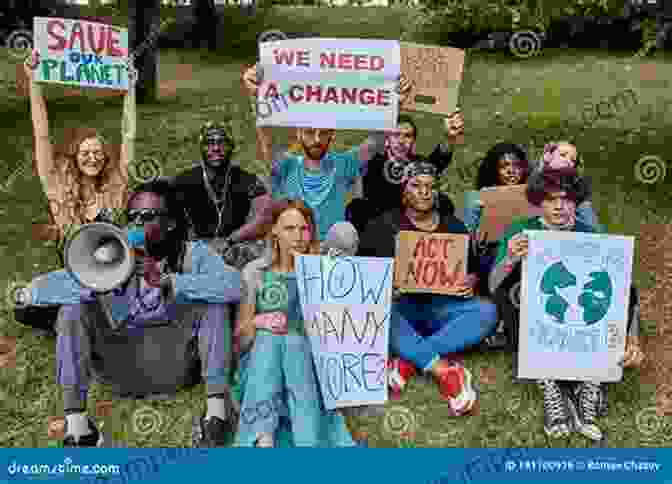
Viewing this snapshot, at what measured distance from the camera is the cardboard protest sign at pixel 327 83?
4441mm

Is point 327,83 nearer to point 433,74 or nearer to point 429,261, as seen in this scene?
point 433,74

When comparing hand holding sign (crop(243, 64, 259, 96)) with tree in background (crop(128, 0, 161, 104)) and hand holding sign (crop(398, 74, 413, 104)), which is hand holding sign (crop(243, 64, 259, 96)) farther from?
tree in background (crop(128, 0, 161, 104))

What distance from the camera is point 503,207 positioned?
15.3 feet

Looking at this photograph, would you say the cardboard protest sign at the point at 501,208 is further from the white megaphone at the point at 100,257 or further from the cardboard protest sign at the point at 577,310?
the white megaphone at the point at 100,257

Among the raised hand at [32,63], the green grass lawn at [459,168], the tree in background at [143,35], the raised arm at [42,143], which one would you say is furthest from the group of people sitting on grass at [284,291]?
the tree in background at [143,35]

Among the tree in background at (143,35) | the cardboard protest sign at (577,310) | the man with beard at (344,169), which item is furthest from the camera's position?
the tree in background at (143,35)

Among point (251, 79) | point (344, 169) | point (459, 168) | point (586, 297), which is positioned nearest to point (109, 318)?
point (251, 79)

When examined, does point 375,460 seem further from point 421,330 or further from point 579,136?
point 579,136

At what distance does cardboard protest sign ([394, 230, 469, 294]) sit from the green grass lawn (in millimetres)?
474

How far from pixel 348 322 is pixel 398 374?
1.42 feet

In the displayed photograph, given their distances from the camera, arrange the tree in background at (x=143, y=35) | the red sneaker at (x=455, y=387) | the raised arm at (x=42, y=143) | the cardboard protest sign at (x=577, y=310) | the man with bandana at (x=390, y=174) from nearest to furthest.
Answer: the cardboard protest sign at (x=577, y=310) → the red sneaker at (x=455, y=387) → the raised arm at (x=42, y=143) → the man with bandana at (x=390, y=174) → the tree in background at (x=143, y=35)

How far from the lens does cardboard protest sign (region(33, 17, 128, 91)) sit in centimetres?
462

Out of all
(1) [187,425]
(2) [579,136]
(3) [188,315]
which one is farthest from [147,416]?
(2) [579,136]

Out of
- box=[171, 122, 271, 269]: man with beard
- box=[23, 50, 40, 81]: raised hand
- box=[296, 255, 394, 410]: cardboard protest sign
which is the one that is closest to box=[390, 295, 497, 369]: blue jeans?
box=[296, 255, 394, 410]: cardboard protest sign
